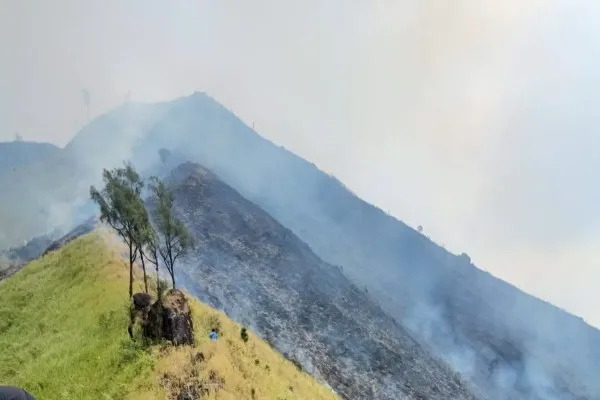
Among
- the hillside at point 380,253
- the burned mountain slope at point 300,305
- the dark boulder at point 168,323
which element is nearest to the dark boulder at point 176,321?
the dark boulder at point 168,323

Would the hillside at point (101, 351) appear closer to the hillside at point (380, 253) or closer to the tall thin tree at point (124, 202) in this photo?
the tall thin tree at point (124, 202)

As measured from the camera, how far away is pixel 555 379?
297 ft

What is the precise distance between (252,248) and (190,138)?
8854 cm

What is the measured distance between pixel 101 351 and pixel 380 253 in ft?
309

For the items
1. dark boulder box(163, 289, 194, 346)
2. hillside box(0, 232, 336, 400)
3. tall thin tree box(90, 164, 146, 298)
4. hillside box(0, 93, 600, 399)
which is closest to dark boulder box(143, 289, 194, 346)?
dark boulder box(163, 289, 194, 346)

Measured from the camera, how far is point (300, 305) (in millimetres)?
64688

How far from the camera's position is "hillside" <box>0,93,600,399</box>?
8969 cm

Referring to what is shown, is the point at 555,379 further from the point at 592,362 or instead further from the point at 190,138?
the point at 190,138

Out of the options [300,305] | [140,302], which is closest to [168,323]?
[140,302]

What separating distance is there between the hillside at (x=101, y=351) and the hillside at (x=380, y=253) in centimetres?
5891

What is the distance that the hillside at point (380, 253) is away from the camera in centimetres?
8969

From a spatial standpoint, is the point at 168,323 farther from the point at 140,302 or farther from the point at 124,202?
the point at 124,202

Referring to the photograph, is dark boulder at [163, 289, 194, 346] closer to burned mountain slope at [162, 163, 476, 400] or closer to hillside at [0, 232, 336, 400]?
hillside at [0, 232, 336, 400]

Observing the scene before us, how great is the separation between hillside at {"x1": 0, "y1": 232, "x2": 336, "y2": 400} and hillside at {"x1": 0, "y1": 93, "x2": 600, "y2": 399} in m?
58.9
